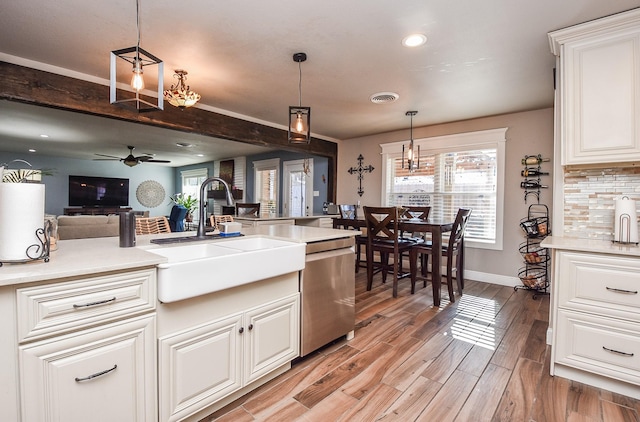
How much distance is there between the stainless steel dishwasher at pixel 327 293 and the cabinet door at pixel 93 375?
98 centimetres

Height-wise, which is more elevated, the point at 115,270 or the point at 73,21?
the point at 73,21

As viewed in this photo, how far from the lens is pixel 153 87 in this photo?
3400mm

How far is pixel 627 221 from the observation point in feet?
6.61

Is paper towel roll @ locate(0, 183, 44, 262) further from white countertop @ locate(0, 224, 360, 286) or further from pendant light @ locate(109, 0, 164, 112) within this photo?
pendant light @ locate(109, 0, 164, 112)

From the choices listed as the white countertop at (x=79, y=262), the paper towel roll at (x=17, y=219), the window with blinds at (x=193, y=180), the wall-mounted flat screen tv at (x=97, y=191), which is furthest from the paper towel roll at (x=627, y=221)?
the wall-mounted flat screen tv at (x=97, y=191)

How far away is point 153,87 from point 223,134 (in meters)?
0.98

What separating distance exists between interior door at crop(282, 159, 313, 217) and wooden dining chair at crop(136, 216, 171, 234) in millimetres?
3631

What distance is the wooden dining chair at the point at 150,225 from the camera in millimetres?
2838

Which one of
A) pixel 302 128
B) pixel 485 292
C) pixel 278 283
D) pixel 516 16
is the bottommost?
pixel 485 292

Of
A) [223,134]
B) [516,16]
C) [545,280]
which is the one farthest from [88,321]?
[545,280]

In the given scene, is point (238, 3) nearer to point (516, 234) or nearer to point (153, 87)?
point (153, 87)

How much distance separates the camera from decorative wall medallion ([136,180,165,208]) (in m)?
9.94

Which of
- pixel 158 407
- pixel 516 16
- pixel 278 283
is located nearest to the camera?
pixel 158 407

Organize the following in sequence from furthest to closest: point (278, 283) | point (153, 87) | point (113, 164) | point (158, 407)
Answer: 1. point (113, 164)
2. point (153, 87)
3. point (278, 283)
4. point (158, 407)
